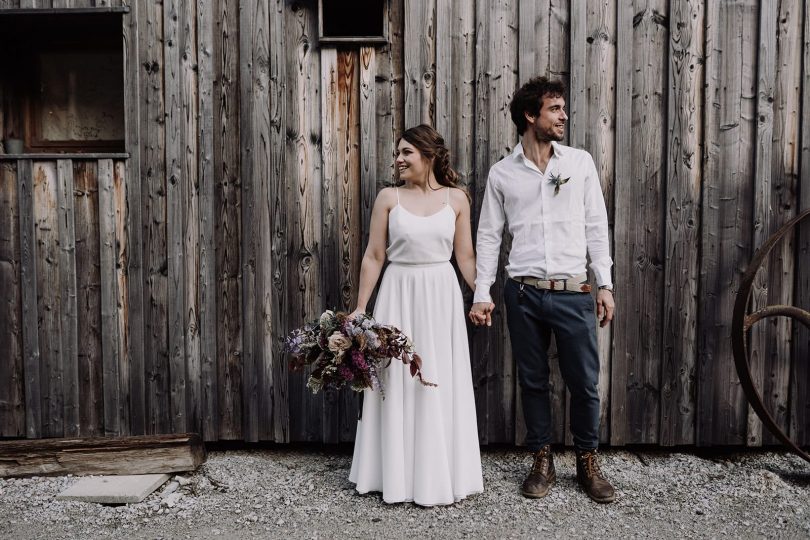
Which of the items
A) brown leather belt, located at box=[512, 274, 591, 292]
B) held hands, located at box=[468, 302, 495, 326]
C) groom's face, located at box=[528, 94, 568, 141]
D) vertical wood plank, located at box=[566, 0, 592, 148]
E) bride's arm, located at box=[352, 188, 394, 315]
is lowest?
held hands, located at box=[468, 302, 495, 326]

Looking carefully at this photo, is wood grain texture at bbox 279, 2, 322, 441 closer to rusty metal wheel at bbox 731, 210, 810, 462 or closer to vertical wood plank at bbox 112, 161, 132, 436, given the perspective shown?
vertical wood plank at bbox 112, 161, 132, 436

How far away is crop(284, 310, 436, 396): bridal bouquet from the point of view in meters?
3.17

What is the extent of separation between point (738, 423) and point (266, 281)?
308cm

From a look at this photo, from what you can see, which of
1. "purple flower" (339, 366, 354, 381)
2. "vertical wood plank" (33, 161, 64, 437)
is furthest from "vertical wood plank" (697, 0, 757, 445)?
"vertical wood plank" (33, 161, 64, 437)

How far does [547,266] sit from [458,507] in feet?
4.45

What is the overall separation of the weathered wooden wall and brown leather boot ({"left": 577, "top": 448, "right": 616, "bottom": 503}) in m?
0.52

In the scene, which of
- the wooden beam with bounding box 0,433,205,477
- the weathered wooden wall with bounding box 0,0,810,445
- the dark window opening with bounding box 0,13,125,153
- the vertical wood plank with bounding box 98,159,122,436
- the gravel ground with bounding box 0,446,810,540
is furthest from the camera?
the dark window opening with bounding box 0,13,125,153

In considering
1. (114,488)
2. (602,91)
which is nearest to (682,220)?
(602,91)

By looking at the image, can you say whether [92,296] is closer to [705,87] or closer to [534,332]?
[534,332]

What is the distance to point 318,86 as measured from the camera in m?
3.90

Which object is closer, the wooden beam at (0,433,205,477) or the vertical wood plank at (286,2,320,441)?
the wooden beam at (0,433,205,477)

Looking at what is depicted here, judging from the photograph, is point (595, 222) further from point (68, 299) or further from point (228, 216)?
point (68, 299)

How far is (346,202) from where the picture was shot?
3.93 metres

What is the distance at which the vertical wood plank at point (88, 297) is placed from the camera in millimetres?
3979
